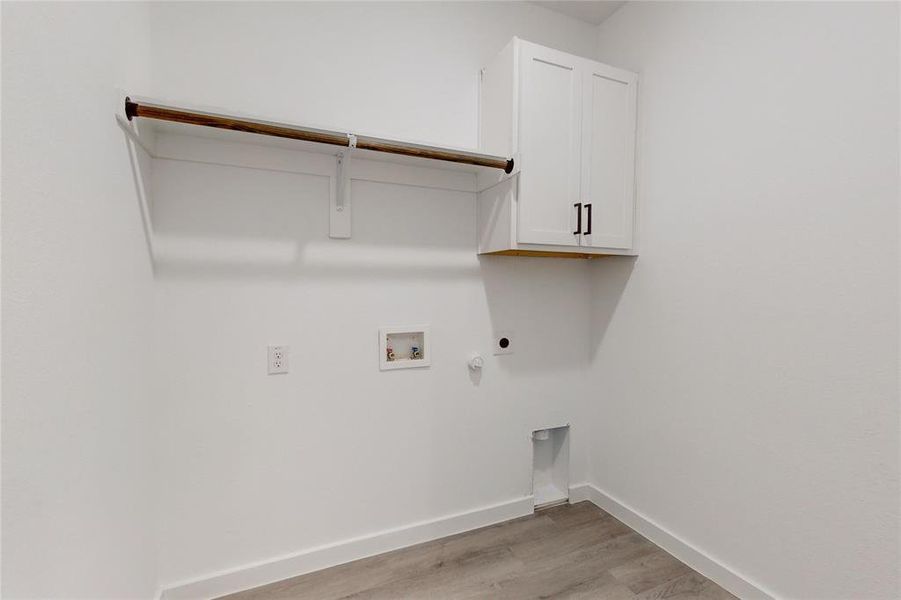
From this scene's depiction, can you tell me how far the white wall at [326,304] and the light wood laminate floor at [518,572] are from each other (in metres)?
0.15

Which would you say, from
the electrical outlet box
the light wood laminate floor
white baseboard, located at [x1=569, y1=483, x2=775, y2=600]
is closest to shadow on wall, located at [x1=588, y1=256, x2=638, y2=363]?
the electrical outlet box

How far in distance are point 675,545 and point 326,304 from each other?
77.5 inches

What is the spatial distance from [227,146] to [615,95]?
Answer: 180 cm

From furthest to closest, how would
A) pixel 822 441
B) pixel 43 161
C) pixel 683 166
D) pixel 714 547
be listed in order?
pixel 683 166
pixel 714 547
pixel 822 441
pixel 43 161

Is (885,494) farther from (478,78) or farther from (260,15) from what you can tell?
(260,15)

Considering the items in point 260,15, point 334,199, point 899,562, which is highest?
point 260,15

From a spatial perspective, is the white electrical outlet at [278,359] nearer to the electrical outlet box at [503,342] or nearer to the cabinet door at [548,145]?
the electrical outlet box at [503,342]

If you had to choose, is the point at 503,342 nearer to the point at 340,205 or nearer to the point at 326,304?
the point at 326,304

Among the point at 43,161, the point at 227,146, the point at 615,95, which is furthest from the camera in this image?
the point at 615,95

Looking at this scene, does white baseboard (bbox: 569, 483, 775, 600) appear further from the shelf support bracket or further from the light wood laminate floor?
the shelf support bracket

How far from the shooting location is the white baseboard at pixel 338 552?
62.7 inches

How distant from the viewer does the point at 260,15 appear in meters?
1.61

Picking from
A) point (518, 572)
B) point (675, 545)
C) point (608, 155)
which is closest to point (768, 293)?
point (608, 155)

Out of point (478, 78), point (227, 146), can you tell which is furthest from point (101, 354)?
point (478, 78)
